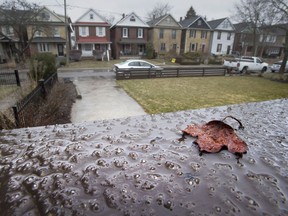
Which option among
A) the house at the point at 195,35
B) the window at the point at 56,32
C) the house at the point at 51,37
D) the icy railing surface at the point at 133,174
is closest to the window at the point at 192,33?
the house at the point at 195,35

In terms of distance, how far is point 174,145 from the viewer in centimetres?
146

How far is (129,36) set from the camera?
112 feet

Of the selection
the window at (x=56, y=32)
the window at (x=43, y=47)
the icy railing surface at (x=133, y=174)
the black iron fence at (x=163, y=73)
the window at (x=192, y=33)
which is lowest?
the black iron fence at (x=163, y=73)

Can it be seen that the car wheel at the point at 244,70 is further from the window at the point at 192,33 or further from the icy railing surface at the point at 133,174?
the icy railing surface at the point at 133,174

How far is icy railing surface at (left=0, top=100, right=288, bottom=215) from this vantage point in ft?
2.85

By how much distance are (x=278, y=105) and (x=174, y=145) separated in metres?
2.09

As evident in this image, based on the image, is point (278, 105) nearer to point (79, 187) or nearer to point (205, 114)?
point (205, 114)

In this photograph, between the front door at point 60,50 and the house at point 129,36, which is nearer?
the front door at point 60,50

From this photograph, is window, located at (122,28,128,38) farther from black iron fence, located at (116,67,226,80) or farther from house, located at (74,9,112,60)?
black iron fence, located at (116,67,226,80)

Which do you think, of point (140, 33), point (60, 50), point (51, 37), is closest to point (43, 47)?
point (51, 37)

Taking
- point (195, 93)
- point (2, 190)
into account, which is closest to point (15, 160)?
point (2, 190)

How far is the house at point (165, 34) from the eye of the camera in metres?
35.5

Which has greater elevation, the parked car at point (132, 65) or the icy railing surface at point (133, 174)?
the icy railing surface at point (133, 174)

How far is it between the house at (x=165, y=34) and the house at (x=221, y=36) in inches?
325
